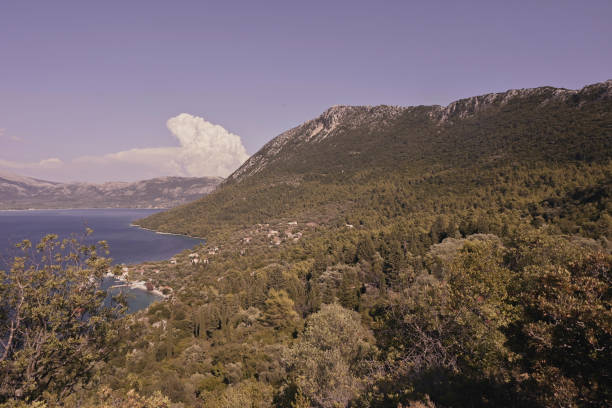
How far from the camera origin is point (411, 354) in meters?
18.2

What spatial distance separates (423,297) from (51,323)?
21.9 m

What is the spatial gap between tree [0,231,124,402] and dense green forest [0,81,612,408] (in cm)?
40

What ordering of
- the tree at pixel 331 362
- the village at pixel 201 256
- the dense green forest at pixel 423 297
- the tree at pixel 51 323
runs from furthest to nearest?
1. the village at pixel 201 256
2. the tree at pixel 331 362
3. the dense green forest at pixel 423 297
4. the tree at pixel 51 323

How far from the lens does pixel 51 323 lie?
12.1 meters

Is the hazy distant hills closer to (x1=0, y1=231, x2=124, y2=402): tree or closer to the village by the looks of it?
the village

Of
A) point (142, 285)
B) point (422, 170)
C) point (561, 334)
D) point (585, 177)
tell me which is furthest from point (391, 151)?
point (561, 334)

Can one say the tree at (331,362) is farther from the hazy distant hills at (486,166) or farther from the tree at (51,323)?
the hazy distant hills at (486,166)

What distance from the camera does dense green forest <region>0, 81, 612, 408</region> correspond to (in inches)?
463

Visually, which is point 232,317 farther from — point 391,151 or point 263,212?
point 391,151

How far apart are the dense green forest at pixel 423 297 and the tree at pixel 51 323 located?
397mm

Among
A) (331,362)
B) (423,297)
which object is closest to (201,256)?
(331,362)

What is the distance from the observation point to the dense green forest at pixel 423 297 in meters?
11.8

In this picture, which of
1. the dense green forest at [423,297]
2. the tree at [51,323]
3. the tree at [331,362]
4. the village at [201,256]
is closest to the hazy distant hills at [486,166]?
the dense green forest at [423,297]

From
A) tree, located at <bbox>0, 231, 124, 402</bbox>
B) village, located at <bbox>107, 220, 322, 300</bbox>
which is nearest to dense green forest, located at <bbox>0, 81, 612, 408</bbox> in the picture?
tree, located at <bbox>0, 231, 124, 402</bbox>
